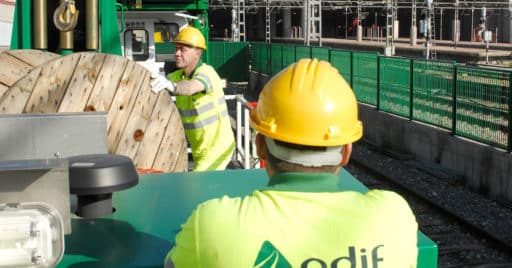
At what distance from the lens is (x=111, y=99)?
468 cm

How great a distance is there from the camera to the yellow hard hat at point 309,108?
211cm

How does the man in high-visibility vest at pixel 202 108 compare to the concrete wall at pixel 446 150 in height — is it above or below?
above

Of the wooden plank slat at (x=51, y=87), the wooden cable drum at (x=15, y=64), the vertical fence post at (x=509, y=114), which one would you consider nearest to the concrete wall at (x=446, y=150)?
the vertical fence post at (x=509, y=114)

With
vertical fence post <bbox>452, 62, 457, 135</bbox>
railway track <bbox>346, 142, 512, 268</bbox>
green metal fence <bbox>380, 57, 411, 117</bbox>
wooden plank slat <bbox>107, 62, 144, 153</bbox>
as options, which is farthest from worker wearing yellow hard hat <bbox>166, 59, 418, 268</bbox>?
green metal fence <bbox>380, 57, 411, 117</bbox>

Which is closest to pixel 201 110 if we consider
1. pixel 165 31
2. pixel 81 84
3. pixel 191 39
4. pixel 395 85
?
pixel 191 39

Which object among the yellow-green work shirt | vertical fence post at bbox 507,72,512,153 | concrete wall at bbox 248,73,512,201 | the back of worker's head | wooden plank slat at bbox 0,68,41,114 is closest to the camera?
the yellow-green work shirt

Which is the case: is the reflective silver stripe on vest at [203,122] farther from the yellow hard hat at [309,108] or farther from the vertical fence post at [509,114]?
the vertical fence post at [509,114]

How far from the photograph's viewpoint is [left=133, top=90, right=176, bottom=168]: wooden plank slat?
Answer: 4.80 meters

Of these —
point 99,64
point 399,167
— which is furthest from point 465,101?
point 99,64

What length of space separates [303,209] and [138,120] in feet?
9.58

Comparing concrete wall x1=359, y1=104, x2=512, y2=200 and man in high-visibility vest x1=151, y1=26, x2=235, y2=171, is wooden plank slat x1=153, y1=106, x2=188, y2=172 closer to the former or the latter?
man in high-visibility vest x1=151, y1=26, x2=235, y2=171

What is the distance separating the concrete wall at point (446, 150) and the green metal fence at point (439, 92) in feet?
0.61

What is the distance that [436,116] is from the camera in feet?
46.1

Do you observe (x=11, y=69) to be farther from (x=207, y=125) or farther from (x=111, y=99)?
(x=207, y=125)
